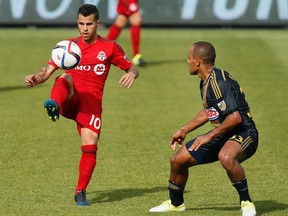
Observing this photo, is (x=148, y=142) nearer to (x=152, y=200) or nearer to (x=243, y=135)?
(x=152, y=200)

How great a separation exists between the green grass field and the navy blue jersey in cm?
105

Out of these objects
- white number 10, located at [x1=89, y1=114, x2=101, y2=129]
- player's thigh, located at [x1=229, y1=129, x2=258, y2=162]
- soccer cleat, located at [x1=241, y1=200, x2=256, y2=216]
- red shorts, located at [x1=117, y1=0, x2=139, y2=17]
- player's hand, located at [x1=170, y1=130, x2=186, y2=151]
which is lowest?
red shorts, located at [x1=117, y1=0, x2=139, y2=17]

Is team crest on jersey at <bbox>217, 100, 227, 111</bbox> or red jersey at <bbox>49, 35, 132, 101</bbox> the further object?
red jersey at <bbox>49, 35, 132, 101</bbox>

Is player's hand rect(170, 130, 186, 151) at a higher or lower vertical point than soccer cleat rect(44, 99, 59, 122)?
lower

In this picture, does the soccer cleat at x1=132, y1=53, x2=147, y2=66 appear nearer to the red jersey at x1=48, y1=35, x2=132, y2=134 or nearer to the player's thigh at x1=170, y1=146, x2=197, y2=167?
the red jersey at x1=48, y1=35, x2=132, y2=134

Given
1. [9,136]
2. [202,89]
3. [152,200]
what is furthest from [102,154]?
[202,89]

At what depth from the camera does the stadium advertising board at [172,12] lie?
25.8 meters

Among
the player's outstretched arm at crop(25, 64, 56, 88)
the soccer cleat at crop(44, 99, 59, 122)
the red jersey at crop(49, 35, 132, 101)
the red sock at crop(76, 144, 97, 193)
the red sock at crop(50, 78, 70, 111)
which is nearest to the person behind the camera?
the soccer cleat at crop(44, 99, 59, 122)

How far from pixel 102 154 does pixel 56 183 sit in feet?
6.30

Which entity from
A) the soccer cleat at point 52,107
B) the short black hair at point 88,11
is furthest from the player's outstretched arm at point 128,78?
the soccer cleat at point 52,107

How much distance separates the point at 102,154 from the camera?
499 inches

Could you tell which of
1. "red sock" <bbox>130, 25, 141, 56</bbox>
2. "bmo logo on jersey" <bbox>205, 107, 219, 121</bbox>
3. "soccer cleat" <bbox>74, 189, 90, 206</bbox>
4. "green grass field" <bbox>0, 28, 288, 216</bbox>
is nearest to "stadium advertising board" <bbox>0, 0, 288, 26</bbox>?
"green grass field" <bbox>0, 28, 288, 216</bbox>

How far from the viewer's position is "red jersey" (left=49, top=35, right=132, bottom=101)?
32.2 ft

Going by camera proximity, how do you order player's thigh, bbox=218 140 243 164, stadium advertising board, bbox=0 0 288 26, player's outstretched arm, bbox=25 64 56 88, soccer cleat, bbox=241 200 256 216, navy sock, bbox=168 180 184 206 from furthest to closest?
stadium advertising board, bbox=0 0 288 26
player's outstretched arm, bbox=25 64 56 88
navy sock, bbox=168 180 184 206
soccer cleat, bbox=241 200 256 216
player's thigh, bbox=218 140 243 164
